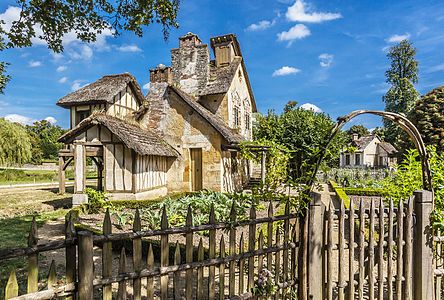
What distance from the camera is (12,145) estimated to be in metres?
28.7

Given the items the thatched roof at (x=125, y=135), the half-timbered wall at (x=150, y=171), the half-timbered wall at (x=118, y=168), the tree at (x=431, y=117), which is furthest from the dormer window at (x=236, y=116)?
the tree at (x=431, y=117)

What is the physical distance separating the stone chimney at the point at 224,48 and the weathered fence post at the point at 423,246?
61.0ft

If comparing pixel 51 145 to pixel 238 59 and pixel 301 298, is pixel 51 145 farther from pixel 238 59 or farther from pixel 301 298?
pixel 301 298

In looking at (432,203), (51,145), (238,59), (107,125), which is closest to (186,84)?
(238,59)

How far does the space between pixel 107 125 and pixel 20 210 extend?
5424 millimetres

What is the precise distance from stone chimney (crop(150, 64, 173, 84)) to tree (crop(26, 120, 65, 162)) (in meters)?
38.4

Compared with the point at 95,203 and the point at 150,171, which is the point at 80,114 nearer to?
the point at 150,171

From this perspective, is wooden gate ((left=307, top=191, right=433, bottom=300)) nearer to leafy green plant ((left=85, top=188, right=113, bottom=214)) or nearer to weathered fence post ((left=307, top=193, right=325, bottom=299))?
weathered fence post ((left=307, top=193, right=325, bottom=299))

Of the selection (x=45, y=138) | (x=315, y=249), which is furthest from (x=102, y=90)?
(x=45, y=138)

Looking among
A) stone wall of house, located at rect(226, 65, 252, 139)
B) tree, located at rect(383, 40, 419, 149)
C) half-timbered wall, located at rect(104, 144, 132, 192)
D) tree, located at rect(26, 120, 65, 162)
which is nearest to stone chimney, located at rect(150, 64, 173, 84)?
stone wall of house, located at rect(226, 65, 252, 139)

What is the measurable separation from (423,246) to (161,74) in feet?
54.1

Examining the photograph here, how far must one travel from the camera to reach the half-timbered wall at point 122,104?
786 inches

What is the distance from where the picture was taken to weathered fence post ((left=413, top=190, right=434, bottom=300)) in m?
3.52

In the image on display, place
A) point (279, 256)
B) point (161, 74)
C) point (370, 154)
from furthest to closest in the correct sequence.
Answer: point (370, 154) → point (161, 74) → point (279, 256)
